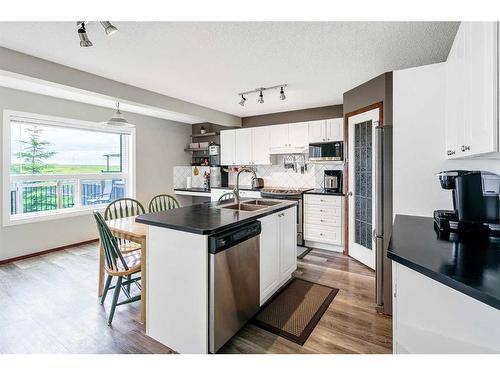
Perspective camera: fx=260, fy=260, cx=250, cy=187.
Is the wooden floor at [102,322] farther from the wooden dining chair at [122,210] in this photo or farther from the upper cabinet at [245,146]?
the upper cabinet at [245,146]

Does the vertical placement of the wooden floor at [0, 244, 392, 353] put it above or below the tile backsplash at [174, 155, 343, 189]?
below

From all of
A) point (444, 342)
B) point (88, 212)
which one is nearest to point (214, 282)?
point (444, 342)

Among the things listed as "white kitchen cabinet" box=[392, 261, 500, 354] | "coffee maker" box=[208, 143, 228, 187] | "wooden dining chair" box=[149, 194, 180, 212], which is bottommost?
"white kitchen cabinet" box=[392, 261, 500, 354]

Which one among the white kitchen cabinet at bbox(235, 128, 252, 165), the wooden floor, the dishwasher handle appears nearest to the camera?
the dishwasher handle

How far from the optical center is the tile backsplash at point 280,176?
15.4 ft

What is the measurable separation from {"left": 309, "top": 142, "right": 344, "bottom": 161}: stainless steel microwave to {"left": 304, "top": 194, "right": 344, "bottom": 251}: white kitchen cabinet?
0.60 metres

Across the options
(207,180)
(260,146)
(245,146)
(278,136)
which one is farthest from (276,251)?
(207,180)

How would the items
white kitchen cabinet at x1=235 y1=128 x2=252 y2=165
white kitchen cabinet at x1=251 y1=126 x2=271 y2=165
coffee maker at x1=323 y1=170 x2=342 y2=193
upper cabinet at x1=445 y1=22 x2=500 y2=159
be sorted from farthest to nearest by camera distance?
white kitchen cabinet at x1=235 y1=128 x2=252 y2=165 < white kitchen cabinet at x1=251 y1=126 x2=271 y2=165 < coffee maker at x1=323 y1=170 x2=342 y2=193 < upper cabinet at x1=445 y1=22 x2=500 y2=159

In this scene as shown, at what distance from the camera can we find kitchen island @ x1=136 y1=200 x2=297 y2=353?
5.49 feet

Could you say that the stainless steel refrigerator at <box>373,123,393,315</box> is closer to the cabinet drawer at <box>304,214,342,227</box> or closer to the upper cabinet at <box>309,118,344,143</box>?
the cabinet drawer at <box>304,214,342,227</box>

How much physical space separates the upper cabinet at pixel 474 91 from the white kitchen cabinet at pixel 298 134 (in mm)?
2736

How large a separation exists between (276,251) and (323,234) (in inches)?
69.4

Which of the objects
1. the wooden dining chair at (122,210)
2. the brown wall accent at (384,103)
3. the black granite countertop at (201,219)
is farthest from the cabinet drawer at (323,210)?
the wooden dining chair at (122,210)

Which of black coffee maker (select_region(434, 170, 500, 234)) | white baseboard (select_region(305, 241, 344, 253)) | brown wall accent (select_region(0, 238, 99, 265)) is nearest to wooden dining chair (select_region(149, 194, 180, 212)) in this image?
brown wall accent (select_region(0, 238, 99, 265))
